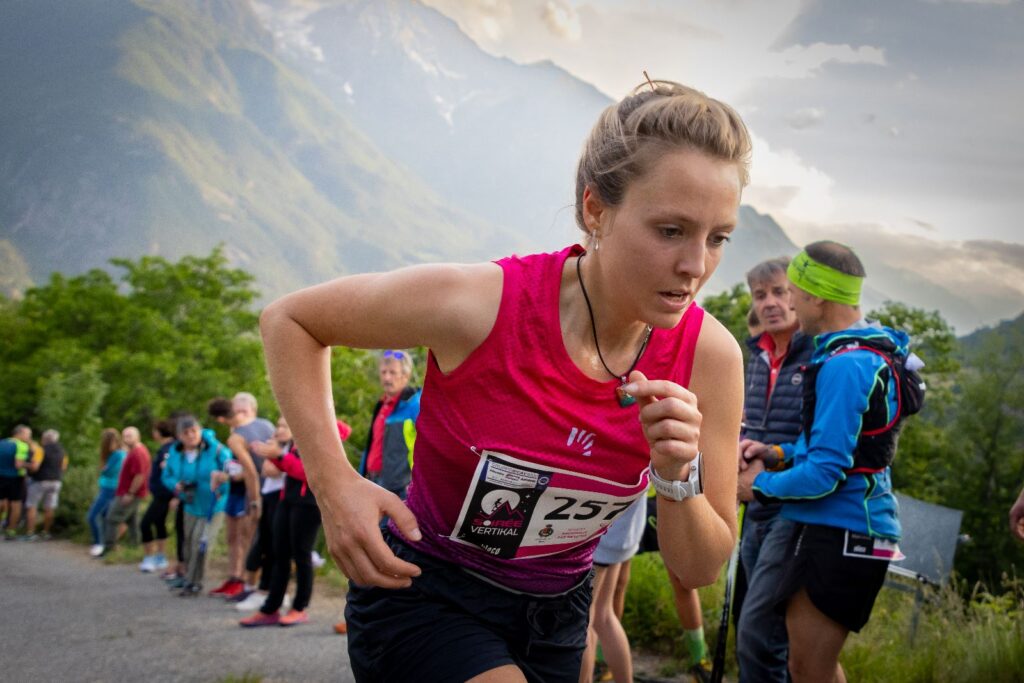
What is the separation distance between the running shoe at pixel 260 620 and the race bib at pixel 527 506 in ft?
19.3

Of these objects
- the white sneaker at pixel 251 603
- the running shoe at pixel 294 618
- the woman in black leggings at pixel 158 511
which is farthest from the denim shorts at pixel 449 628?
the woman in black leggings at pixel 158 511

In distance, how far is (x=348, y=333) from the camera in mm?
1986

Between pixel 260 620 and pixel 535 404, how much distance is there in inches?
243

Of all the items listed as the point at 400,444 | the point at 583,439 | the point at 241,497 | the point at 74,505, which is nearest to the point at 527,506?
the point at 583,439

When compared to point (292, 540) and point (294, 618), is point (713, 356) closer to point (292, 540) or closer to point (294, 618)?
point (292, 540)

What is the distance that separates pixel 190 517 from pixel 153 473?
1812mm

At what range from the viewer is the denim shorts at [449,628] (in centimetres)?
192

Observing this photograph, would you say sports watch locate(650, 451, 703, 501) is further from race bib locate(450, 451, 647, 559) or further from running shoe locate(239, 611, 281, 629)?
running shoe locate(239, 611, 281, 629)

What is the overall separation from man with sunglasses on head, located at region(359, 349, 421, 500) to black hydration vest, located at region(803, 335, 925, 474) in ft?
10.5

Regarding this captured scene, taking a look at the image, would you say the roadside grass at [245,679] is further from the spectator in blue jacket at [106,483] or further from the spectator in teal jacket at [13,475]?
the spectator in teal jacket at [13,475]

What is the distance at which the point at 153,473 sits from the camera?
1069 cm

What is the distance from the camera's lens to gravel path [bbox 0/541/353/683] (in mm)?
5688

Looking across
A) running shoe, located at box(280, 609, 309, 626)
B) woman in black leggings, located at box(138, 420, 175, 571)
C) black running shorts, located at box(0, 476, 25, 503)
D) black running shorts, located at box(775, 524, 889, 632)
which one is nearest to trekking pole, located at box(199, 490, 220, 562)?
woman in black leggings, located at box(138, 420, 175, 571)

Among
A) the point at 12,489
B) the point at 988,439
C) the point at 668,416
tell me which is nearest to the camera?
the point at 668,416
